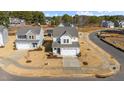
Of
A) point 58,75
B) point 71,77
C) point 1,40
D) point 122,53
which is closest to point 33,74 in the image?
point 58,75

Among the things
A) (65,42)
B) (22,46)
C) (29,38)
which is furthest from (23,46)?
(65,42)

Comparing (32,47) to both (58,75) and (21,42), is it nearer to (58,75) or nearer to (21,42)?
(21,42)

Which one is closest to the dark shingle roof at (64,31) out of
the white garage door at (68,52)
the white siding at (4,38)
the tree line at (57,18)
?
the white garage door at (68,52)

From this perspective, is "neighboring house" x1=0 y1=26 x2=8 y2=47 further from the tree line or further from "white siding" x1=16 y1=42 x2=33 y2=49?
the tree line

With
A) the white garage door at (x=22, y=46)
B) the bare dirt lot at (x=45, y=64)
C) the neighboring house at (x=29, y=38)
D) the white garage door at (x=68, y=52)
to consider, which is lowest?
the bare dirt lot at (x=45, y=64)

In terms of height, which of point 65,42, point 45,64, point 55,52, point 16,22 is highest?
point 16,22

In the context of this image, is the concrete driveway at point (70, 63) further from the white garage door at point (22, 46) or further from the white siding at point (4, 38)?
the white siding at point (4, 38)

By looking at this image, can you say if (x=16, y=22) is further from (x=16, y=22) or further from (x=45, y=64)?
(x=45, y=64)

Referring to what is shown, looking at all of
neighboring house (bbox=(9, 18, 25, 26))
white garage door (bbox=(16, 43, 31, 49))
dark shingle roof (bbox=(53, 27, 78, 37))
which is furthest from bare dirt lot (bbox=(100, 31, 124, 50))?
neighboring house (bbox=(9, 18, 25, 26))
